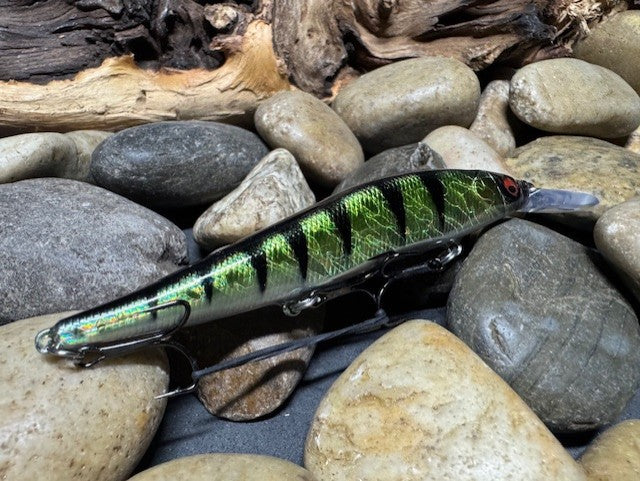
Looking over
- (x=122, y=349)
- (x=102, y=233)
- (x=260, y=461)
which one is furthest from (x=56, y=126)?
(x=260, y=461)

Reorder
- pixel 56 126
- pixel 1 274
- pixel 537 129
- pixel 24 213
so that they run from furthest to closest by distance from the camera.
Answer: pixel 537 129, pixel 56 126, pixel 24 213, pixel 1 274

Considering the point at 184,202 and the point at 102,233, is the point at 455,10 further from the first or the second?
the point at 102,233

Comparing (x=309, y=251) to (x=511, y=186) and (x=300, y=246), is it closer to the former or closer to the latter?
(x=300, y=246)

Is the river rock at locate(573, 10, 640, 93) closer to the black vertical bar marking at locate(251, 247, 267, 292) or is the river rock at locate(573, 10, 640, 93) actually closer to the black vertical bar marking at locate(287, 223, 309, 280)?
the black vertical bar marking at locate(287, 223, 309, 280)

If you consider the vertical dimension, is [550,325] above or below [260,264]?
below

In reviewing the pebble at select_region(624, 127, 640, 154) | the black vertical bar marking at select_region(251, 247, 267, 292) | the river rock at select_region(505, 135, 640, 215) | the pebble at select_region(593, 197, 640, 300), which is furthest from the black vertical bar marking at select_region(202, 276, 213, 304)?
the pebble at select_region(624, 127, 640, 154)

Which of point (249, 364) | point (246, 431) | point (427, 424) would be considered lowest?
point (246, 431)

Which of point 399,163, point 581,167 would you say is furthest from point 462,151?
point 581,167

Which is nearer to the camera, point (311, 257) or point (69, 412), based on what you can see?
point (69, 412)
